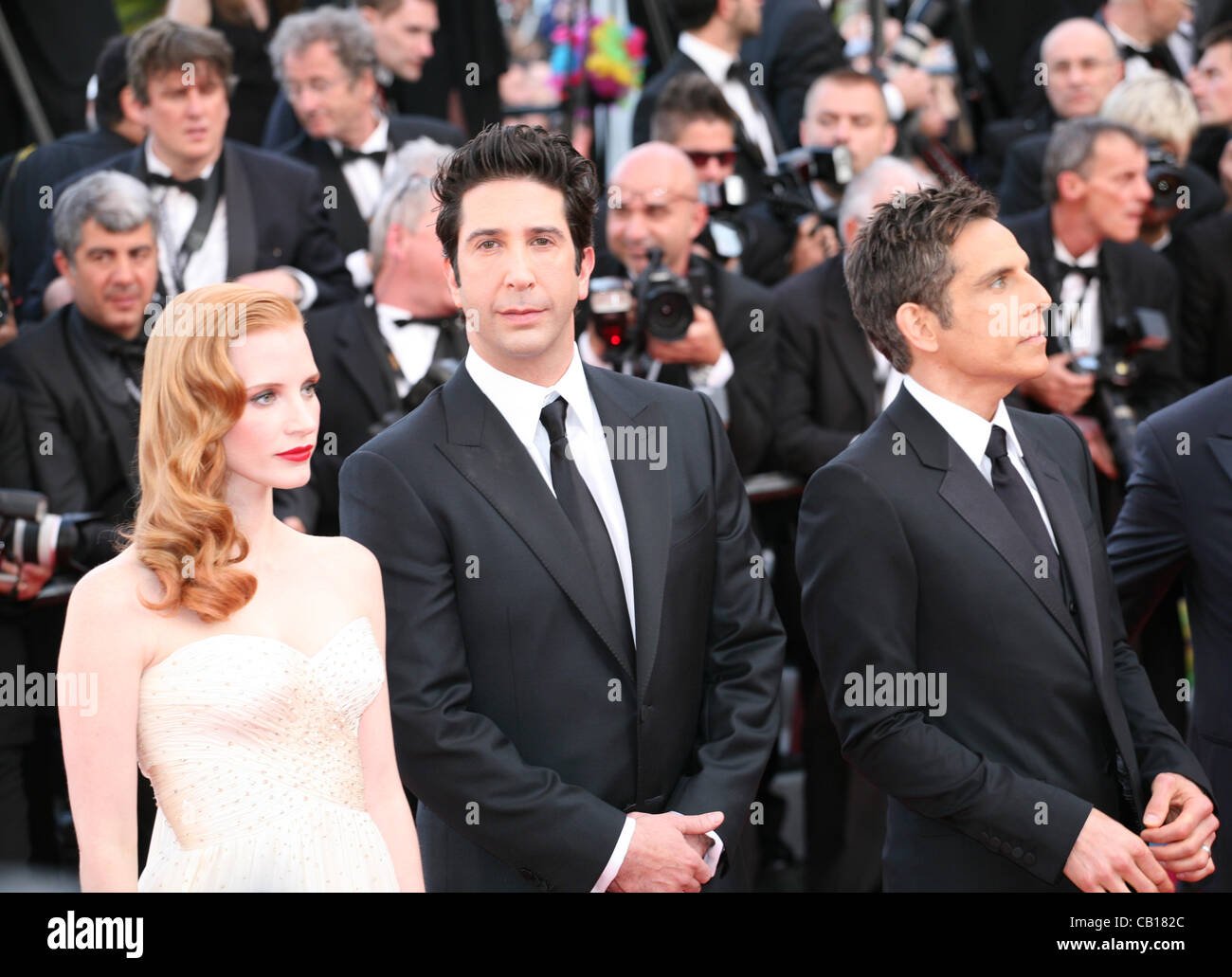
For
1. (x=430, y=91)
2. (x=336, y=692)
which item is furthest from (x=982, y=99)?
(x=336, y=692)

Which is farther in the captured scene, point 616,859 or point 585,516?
point 585,516

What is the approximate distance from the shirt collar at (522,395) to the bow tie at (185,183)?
2.51 metres

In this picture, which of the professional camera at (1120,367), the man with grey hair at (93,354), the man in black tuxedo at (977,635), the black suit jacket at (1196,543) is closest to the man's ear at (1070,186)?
the professional camera at (1120,367)

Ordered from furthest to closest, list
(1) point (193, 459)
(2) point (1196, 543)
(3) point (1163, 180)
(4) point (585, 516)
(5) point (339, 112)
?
1. (5) point (339, 112)
2. (3) point (1163, 180)
3. (2) point (1196, 543)
4. (4) point (585, 516)
5. (1) point (193, 459)

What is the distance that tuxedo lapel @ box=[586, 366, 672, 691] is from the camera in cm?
263

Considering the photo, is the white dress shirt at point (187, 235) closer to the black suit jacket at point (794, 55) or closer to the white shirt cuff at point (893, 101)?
the white shirt cuff at point (893, 101)

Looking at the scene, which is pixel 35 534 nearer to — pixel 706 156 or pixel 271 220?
pixel 271 220

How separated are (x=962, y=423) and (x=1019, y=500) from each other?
0.16 m

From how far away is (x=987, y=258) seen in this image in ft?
9.37

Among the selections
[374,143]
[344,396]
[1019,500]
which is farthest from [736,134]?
[1019,500]

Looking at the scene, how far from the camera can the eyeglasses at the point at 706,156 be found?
554 cm

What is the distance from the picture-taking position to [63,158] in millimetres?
5188

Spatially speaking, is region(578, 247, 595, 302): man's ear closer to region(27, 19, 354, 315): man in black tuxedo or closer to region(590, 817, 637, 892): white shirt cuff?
region(590, 817, 637, 892): white shirt cuff
